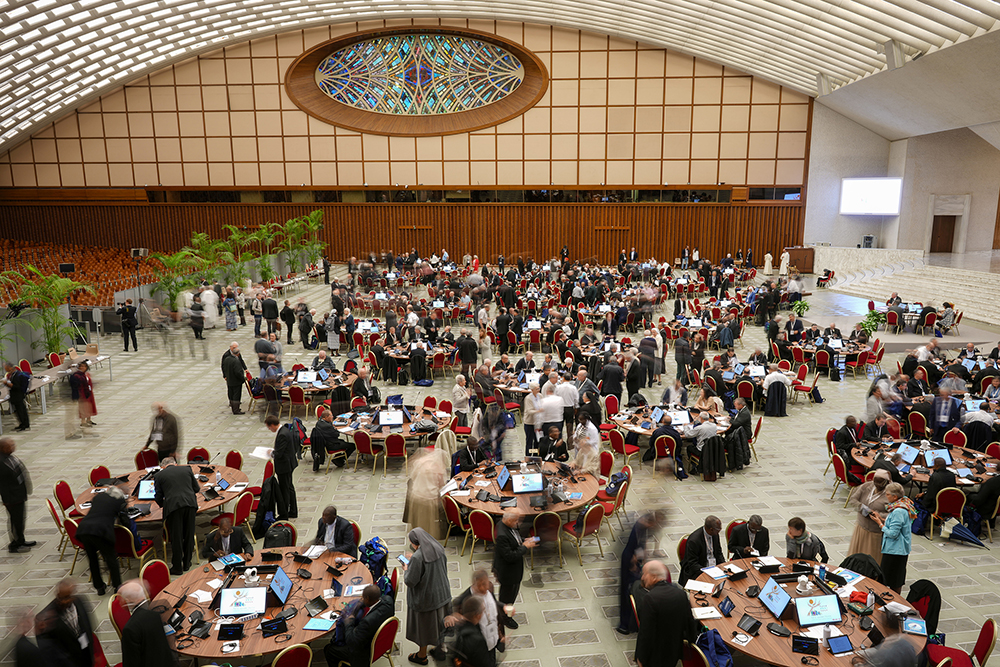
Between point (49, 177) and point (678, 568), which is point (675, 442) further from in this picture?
point (49, 177)

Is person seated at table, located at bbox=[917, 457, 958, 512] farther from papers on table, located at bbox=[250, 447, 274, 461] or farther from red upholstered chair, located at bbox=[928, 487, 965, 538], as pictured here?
papers on table, located at bbox=[250, 447, 274, 461]

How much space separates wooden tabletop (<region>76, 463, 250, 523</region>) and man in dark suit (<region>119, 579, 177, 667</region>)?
2795mm

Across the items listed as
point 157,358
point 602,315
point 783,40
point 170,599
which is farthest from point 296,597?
point 783,40

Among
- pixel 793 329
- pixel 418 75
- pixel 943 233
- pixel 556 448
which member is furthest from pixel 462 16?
pixel 556 448

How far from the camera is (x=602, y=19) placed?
27.7 m

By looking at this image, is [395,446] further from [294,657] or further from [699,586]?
[699,586]

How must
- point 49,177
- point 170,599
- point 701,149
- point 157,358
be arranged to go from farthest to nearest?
point 49,177, point 701,149, point 157,358, point 170,599

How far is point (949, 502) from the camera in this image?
7758 mm

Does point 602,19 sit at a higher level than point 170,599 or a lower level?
higher

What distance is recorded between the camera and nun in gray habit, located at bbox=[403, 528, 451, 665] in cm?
579

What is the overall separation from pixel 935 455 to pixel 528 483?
18.2 ft

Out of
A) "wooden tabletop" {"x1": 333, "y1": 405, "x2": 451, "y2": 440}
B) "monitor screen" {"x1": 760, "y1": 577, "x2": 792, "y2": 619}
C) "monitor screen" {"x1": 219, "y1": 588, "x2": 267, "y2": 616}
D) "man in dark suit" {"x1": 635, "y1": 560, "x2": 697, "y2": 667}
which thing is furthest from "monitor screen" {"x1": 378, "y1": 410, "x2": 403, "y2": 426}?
"monitor screen" {"x1": 760, "y1": 577, "x2": 792, "y2": 619}

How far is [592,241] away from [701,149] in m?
6.71

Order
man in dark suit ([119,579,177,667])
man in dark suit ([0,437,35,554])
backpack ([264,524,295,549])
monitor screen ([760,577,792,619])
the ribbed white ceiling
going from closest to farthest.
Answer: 1. man in dark suit ([119,579,177,667])
2. monitor screen ([760,577,792,619])
3. backpack ([264,524,295,549])
4. man in dark suit ([0,437,35,554])
5. the ribbed white ceiling
